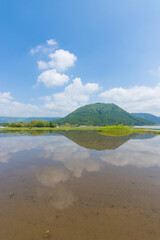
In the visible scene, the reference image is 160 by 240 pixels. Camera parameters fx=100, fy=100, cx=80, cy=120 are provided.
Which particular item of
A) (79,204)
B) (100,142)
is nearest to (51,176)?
(79,204)

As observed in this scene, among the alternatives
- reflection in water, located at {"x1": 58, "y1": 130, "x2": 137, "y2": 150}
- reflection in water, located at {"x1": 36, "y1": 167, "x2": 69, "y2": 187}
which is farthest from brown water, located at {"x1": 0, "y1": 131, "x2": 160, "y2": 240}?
reflection in water, located at {"x1": 58, "y1": 130, "x2": 137, "y2": 150}

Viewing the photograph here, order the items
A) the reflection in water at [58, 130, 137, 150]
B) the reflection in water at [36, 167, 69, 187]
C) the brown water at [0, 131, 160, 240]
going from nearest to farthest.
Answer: the brown water at [0, 131, 160, 240] → the reflection in water at [36, 167, 69, 187] → the reflection in water at [58, 130, 137, 150]

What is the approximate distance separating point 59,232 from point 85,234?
134 cm

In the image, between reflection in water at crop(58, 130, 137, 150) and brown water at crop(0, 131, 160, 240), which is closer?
brown water at crop(0, 131, 160, 240)

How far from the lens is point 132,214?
20.6 feet

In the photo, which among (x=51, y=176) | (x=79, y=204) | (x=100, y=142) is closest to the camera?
(x=79, y=204)

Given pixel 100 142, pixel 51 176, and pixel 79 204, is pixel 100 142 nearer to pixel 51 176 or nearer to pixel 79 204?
pixel 51 176

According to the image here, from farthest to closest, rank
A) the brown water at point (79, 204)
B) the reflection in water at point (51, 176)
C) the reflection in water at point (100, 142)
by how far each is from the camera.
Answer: the reflection in water at point (100, 142), the reflection in water at point (51, 176), the brown water at point (79, 204)

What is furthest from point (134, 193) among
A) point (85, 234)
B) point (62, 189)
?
point (62, 189)

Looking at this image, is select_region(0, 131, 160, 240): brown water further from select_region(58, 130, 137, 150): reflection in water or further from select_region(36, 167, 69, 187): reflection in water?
select_region(58, 130, 137, 150): reflection in water

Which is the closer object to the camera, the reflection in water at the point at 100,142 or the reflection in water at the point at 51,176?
the reflection in water at the point at 51,176

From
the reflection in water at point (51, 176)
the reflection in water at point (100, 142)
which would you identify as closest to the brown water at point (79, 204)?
the reflection in water at point (51, 176)

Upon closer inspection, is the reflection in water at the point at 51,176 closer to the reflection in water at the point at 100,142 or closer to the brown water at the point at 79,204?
the brown water at the point at 79,204

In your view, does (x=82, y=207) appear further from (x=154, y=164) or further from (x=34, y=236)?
(x=154, y=164)
